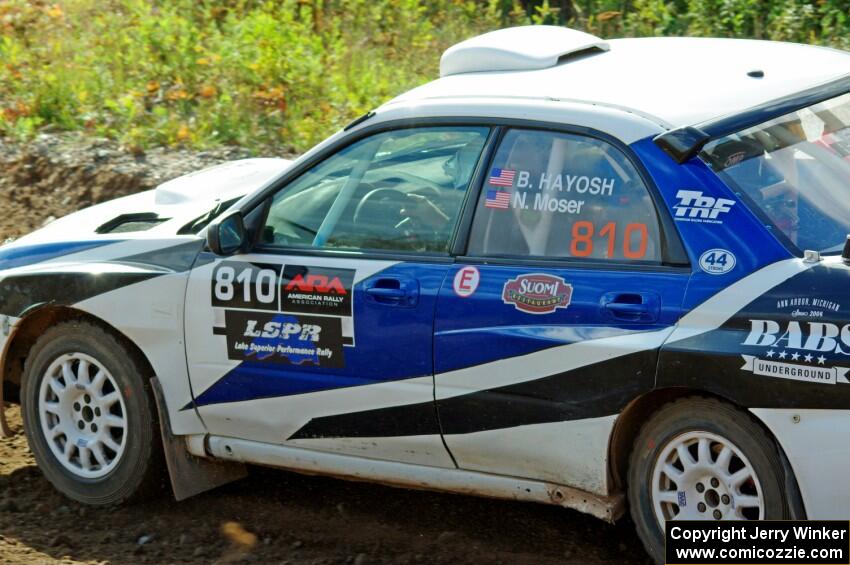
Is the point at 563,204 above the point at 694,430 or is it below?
above

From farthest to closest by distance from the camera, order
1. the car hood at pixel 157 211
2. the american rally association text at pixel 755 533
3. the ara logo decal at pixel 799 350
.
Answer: the car hood at pixel 157 211 → the american rally association text at pixel 755 533 → the ara logo decal at pixel 799 350

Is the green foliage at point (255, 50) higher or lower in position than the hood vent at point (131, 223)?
higher

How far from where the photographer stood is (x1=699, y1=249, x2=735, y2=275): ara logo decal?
4.00m

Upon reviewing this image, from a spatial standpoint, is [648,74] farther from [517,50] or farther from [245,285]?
[245,285]

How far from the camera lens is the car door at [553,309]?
4.16 meters

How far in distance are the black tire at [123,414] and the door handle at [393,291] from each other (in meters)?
1.20

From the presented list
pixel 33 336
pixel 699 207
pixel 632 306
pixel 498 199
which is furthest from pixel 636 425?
pixel 33 336

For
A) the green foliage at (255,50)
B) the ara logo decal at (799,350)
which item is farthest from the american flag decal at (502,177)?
the green foliage at (255,50)

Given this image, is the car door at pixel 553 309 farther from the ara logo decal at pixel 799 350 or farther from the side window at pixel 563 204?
the ara logo decal at pixel 799 350

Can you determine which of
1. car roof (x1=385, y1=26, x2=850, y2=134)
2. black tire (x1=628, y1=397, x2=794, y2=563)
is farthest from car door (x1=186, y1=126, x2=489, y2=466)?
black tire (x1=628, y1=397, x2=794, y2=563)

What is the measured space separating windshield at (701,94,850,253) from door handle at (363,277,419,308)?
111 cm

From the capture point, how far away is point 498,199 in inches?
177

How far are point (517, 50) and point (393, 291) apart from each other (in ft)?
3.45

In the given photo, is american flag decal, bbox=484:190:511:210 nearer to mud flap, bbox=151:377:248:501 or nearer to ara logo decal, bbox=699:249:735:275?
ara logo decal, bbox=699:249:735:275
